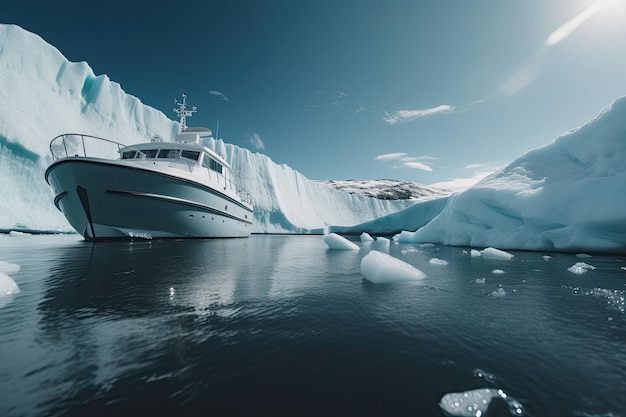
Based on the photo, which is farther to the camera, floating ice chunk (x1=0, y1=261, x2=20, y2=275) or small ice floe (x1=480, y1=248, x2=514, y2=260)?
small ice floe (x1=480, y1=248, x2=514, y2=260)

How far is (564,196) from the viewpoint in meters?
8.80

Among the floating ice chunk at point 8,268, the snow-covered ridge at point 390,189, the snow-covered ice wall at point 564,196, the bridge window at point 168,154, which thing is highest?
the snow-covered ridge at point 390,189

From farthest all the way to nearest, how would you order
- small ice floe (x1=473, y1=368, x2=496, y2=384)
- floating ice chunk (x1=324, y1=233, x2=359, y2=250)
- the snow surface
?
floating ice chunk (x1=324, y1=233, x2=359, y2=250) < the snow surface < small ice floe (x1=473, y1=368, x2=496, y2=384)

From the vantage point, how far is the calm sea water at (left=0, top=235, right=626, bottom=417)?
1300 mm

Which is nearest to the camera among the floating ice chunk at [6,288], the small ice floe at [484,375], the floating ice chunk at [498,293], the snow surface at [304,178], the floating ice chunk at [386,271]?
the small ice floe at [484,375]

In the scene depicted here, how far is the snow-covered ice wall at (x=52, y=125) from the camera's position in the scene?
18312mm

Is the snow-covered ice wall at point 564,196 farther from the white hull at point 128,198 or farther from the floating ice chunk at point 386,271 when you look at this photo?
the white hull at point 128,198

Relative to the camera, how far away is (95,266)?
523cm

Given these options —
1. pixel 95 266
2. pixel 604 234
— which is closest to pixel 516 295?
pixel 95 266

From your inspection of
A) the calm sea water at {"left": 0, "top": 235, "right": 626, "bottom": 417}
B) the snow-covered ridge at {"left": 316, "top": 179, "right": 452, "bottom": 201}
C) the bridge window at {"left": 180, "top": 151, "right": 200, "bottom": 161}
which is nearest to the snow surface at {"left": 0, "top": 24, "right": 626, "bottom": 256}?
the calm sea water at {"left": 0, "top": 235, "right": 626, "bottom": 417}

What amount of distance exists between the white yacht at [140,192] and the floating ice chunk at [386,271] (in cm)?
998

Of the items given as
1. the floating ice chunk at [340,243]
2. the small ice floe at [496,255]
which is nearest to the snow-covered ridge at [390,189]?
the floating ice chunk at [340,243]

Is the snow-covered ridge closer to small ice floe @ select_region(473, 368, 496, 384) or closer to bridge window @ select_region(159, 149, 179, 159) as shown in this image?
bridge window @ select_region(159, 149, 179, 159)

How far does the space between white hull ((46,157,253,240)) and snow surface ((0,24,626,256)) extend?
1286cm
